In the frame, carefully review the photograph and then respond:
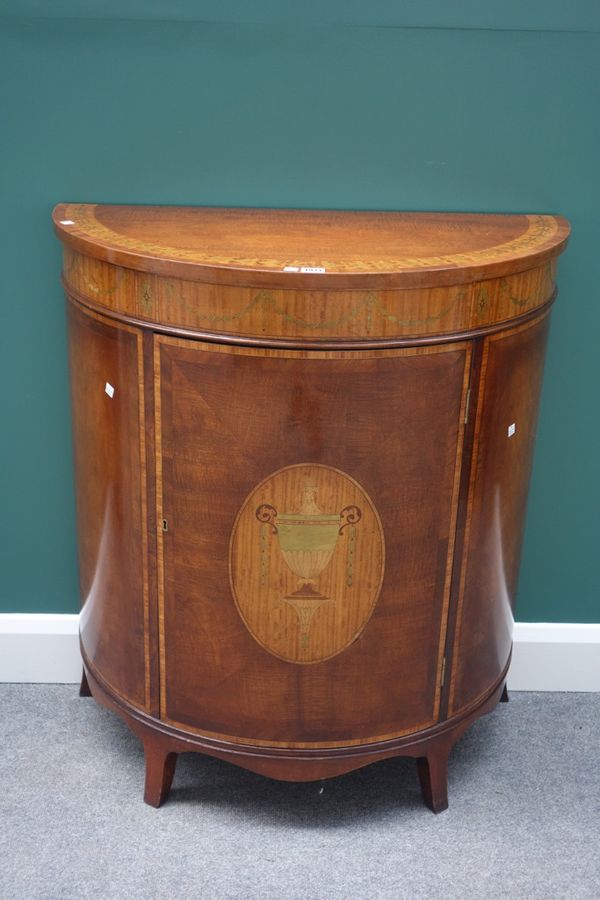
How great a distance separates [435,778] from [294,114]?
1.21m

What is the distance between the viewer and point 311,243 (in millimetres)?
1753

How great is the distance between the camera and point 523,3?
6.22 feet

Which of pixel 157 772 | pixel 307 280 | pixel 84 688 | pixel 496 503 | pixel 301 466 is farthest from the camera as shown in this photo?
pixel 84 688

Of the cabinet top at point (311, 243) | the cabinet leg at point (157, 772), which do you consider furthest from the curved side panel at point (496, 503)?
the cabinet leg at point (157, 772)

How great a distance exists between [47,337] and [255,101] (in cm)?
59

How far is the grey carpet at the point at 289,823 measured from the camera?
1863mm

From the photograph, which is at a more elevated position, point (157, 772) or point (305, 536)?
point (305, 536)

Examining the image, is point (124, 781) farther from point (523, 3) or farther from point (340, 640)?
point (523, 3)

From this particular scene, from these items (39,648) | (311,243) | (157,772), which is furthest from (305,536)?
(39,648)

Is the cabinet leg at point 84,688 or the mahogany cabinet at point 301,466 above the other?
the mahogany cabinet at point 301,466

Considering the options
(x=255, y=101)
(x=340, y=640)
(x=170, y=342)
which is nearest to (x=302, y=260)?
(x=170, y=342)

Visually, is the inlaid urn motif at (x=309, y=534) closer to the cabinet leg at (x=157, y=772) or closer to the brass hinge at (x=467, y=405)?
the brass hinge at (x=467, y=405)

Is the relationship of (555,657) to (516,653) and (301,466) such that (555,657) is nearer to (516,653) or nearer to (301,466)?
(516,653)

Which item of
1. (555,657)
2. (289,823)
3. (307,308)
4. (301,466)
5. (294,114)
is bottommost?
(289,823)
